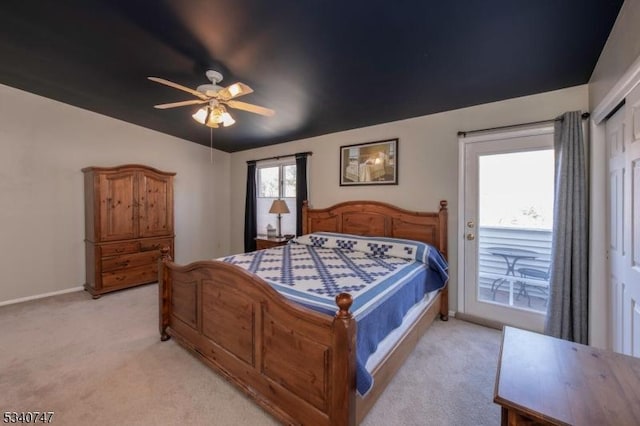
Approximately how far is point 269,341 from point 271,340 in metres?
0.02

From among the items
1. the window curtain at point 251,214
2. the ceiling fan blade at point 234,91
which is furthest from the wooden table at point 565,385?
the window curtain at point 251,214

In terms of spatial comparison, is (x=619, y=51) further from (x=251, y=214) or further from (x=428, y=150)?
(x=251, y=214)

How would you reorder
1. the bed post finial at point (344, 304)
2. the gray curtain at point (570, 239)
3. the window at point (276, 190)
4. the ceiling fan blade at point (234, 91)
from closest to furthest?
the bed post finial at point (344, 304) → the ceiling fan blade at point (234, 91) → the gray curtain at point (570, 239) → the window at point (276, 190)

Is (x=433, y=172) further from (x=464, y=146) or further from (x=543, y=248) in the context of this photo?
(x=543, y=248)

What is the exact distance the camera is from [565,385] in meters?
0.95

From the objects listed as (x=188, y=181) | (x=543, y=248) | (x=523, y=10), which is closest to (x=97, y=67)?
(x=188, y=181)

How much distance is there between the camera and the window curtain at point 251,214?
5.07 meters

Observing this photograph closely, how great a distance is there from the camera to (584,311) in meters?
2.26

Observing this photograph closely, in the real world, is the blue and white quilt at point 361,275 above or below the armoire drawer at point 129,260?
above

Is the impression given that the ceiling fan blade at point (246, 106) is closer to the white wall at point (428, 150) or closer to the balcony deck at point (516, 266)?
the white wall at point (428, 150)

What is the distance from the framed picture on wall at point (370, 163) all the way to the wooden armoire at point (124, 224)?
2.82 m

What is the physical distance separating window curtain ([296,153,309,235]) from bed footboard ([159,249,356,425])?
2246 mm

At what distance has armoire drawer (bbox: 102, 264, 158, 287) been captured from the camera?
3.78 meters

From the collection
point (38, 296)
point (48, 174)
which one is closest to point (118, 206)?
point (48, 174)
